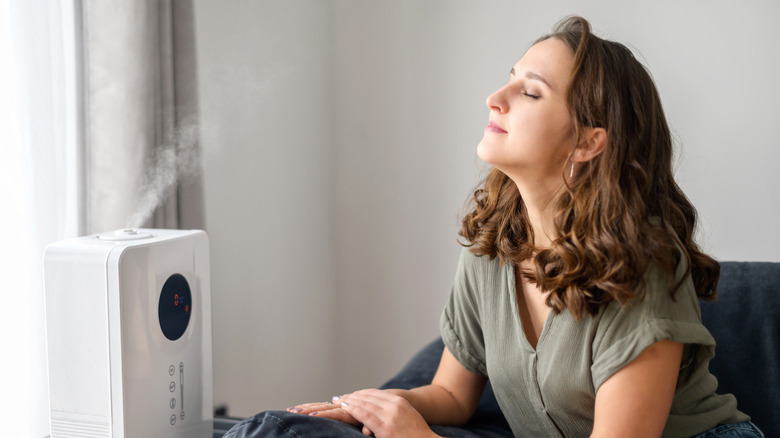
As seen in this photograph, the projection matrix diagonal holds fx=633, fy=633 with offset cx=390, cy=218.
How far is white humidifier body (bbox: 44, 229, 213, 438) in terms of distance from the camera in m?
1.09

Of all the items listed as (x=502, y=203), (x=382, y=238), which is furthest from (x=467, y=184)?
(x=502, y=203)

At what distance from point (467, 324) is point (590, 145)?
0.47 m

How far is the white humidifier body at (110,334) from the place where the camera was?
1.09 m

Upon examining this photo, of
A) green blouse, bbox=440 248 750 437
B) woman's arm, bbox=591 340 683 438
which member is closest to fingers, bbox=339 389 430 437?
green blouse, bbox=440 248 750 437

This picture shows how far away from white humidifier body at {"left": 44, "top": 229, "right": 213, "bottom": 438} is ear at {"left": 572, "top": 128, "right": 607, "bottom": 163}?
2.54 feet

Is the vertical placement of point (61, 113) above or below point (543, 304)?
above

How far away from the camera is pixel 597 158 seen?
1.15 meters

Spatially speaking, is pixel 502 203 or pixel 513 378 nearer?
pixel 513 378

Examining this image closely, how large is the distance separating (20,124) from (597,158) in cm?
115

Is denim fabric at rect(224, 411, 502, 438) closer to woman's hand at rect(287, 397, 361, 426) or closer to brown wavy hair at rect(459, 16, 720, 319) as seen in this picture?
woman's hand at rect(287, 397, 361, 426)

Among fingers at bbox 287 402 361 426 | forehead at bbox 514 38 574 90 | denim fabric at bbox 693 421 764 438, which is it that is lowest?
denim fabric at bbox 693 421 764 438

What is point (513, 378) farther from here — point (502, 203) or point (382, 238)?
point (382, 238)

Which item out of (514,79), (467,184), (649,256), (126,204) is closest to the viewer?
(649,256)

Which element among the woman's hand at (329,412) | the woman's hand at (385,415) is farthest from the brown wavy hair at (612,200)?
the woman's hand at (329,412)
